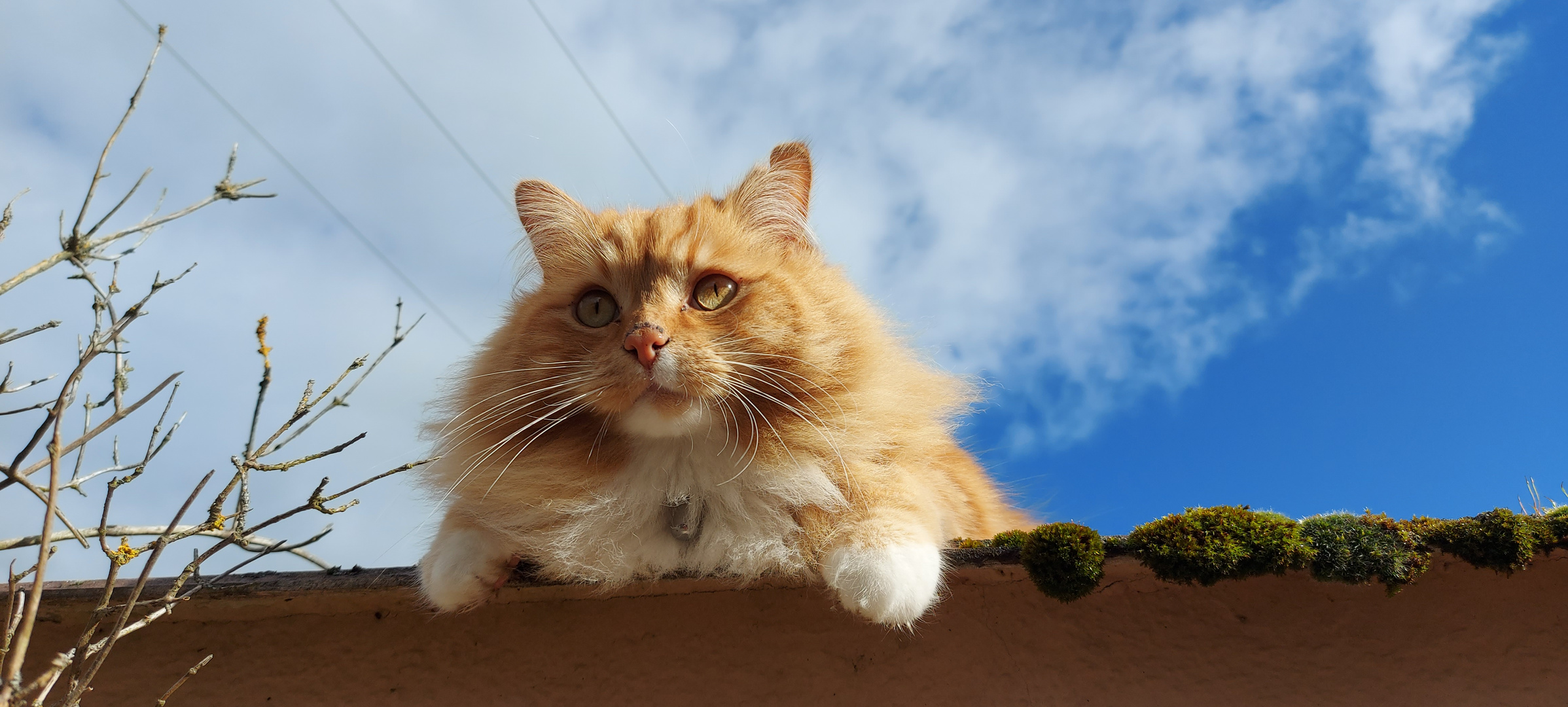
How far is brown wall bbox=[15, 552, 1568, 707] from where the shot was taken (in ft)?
6.70

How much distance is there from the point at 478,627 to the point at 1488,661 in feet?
8.37

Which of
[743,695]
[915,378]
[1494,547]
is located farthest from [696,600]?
[1494,547]

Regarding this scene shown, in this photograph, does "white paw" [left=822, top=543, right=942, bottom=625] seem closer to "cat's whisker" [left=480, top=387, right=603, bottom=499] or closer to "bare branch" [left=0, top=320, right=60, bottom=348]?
"cat's whisker" [left=480, top=387, right=603, bottom=499]

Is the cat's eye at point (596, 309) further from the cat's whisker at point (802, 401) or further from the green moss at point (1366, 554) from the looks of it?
the green moss at point (1366, 554)

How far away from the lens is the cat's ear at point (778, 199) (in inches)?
100

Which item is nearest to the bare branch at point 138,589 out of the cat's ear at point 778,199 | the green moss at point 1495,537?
the cat's ear at point 778,199

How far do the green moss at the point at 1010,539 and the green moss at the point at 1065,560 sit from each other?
50 mm

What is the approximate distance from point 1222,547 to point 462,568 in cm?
172

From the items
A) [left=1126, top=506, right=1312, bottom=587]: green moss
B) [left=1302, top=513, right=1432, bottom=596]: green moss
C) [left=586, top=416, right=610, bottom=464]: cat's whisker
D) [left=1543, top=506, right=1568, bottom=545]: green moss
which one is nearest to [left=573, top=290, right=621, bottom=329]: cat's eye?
[left=586, top=416, right=610, bottom=464]: cat's whisker

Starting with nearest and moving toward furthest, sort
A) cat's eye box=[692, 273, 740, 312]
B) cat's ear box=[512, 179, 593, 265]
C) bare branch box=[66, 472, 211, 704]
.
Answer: bare branch box=[66, 472, 211, 704] → cat's eye box=[692, 273, 740, 312] → cat's ear box=[512, 179, 593, 265]

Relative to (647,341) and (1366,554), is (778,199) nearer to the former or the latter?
(647,341)

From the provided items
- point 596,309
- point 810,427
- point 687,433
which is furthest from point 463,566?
point 810,427

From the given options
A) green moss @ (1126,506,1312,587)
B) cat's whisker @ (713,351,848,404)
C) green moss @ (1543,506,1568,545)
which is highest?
cat's whisker @ (713,351,848,404)

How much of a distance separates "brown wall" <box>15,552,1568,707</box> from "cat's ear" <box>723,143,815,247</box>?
3.40 ft
